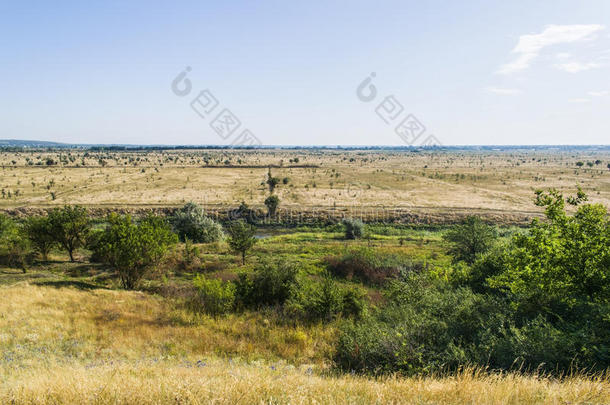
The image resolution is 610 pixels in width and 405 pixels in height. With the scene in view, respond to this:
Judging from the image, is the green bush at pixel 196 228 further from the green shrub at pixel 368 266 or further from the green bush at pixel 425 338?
the green bush at pixel 425 338

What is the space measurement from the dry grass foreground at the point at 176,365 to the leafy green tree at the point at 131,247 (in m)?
2.23

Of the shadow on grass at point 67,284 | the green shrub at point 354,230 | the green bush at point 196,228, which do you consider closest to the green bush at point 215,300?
the shadow on grass at point 67,284

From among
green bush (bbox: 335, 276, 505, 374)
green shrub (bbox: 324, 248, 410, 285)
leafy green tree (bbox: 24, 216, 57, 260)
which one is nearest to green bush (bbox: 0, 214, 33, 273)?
leafy green tree (bbox: 24, 216, 57, 260)

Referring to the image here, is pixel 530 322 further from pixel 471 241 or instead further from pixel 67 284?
pixel 67 284

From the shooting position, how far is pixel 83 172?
290 ft

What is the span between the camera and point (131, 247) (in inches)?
741

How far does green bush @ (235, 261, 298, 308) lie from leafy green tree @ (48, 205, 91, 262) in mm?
17882

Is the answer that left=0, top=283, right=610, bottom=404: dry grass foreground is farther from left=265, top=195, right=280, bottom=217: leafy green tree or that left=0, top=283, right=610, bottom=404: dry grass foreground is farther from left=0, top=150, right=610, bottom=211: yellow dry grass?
left=0, top=150, right=610, bottom=211: yellow dry grass

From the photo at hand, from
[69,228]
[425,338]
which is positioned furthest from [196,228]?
[425,338]

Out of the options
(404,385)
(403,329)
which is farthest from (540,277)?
(404,385)

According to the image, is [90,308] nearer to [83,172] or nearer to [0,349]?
[0,349]

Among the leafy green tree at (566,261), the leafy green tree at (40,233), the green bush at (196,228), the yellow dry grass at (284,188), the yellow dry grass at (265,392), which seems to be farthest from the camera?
the yellow dry grass at (284,188)

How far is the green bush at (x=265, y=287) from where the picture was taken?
1748 cm

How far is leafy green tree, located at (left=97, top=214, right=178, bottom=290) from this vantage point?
18.8 meters
